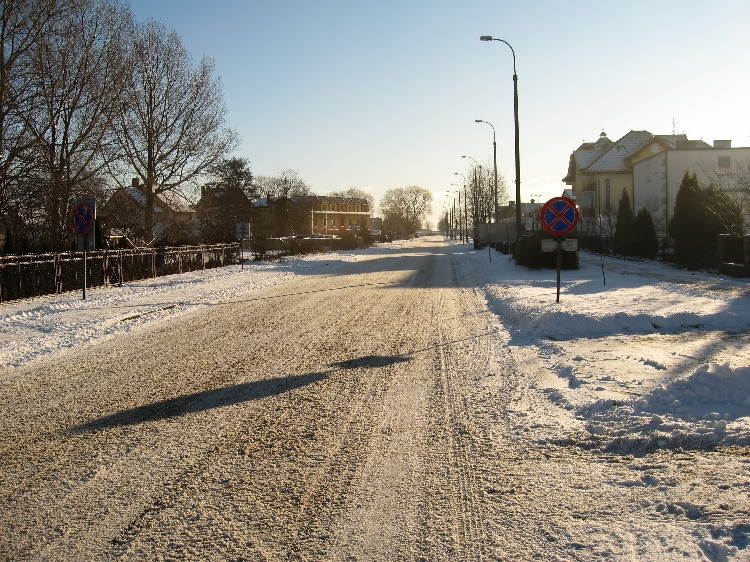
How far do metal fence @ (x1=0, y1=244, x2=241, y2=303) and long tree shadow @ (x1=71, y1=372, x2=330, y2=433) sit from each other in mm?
12086

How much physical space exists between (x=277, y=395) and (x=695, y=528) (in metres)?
4.44

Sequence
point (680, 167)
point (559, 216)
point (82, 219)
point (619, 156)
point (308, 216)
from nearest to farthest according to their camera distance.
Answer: point (559, 216)
point (82, 219)
point (680, 167)
point (619, 156)
point (308, 216)

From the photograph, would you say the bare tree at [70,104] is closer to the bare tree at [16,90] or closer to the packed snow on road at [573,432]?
the bare tree at [16,90]

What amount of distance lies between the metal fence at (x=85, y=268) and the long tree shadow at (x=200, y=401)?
476 inches

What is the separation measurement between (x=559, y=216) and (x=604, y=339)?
3.93 meters

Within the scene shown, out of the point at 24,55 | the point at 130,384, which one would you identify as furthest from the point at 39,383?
the point at 24,55

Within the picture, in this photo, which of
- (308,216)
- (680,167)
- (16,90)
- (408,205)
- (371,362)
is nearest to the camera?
(371,362)

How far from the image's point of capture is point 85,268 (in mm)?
18391

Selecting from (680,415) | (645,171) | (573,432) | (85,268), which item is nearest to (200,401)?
(573,432)

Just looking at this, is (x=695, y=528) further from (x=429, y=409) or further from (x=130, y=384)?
(x=130, y=384)

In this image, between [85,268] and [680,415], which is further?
[85,268]

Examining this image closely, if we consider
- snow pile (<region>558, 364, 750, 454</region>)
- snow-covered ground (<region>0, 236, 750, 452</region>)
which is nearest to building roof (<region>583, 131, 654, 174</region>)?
snow-covered ground (<region>0, 236, 750, 452</region>)

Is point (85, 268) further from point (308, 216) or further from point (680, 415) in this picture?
point (308, 216)

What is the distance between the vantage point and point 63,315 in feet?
47.7
